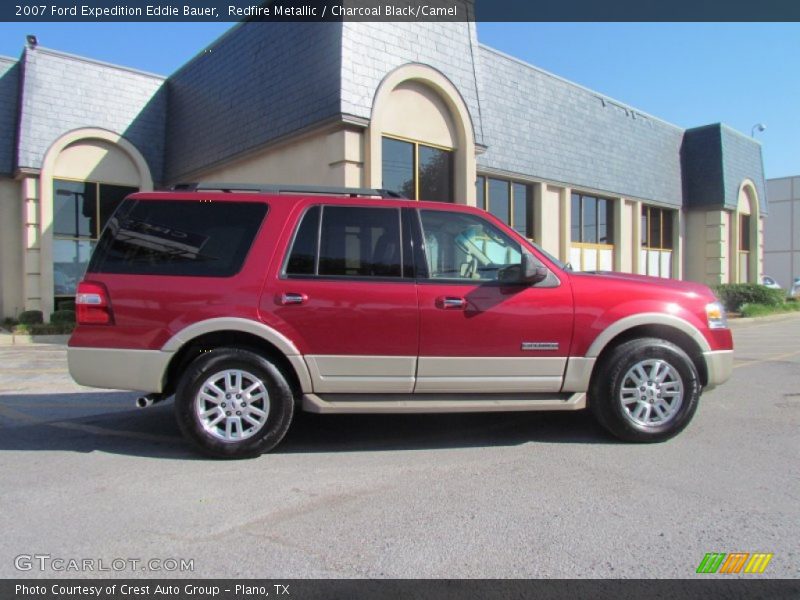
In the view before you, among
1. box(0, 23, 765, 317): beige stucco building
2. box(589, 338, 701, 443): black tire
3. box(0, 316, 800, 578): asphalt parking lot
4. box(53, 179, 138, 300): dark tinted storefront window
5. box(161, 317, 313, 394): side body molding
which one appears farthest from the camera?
box(53, 179, 138, 300): dark tinted storefront window

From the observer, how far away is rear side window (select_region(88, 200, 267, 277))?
460 cm

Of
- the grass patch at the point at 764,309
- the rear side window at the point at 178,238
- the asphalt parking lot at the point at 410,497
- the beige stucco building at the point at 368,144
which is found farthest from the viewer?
the grass patch at the point at 764,309

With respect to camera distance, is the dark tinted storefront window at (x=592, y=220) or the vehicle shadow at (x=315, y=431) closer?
the vehicle shadow at (x=315, y=431)

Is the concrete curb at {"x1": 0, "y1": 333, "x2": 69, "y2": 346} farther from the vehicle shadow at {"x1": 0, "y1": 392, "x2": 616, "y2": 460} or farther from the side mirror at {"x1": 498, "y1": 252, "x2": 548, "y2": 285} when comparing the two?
the side mirror at {"x1": 498, "y1": 252, "x2": 548, "y2": 285}

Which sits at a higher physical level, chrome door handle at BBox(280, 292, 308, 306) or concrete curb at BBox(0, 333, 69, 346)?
chrome door handle at BBox(280, 292, 308, 306)

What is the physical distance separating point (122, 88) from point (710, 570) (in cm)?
1791

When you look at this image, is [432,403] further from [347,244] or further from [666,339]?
[666,339]

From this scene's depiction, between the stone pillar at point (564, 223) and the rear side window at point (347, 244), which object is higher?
the stone pillar at point (564, 223)

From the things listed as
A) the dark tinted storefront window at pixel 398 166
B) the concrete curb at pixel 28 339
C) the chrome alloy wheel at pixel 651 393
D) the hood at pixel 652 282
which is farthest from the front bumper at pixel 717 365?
the concrete curb at pixel 28 339

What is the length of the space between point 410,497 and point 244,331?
1.80m

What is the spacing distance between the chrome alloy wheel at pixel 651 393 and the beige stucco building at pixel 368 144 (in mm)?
6767

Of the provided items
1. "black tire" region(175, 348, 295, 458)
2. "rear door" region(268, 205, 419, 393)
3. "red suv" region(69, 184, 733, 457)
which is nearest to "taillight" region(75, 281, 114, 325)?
"red suv" region(69, 184, 733, 457)

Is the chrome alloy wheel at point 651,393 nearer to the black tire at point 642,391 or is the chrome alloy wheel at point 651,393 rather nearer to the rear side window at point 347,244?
the black tire at point 642,391

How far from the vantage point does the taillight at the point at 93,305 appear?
4.51 metres
